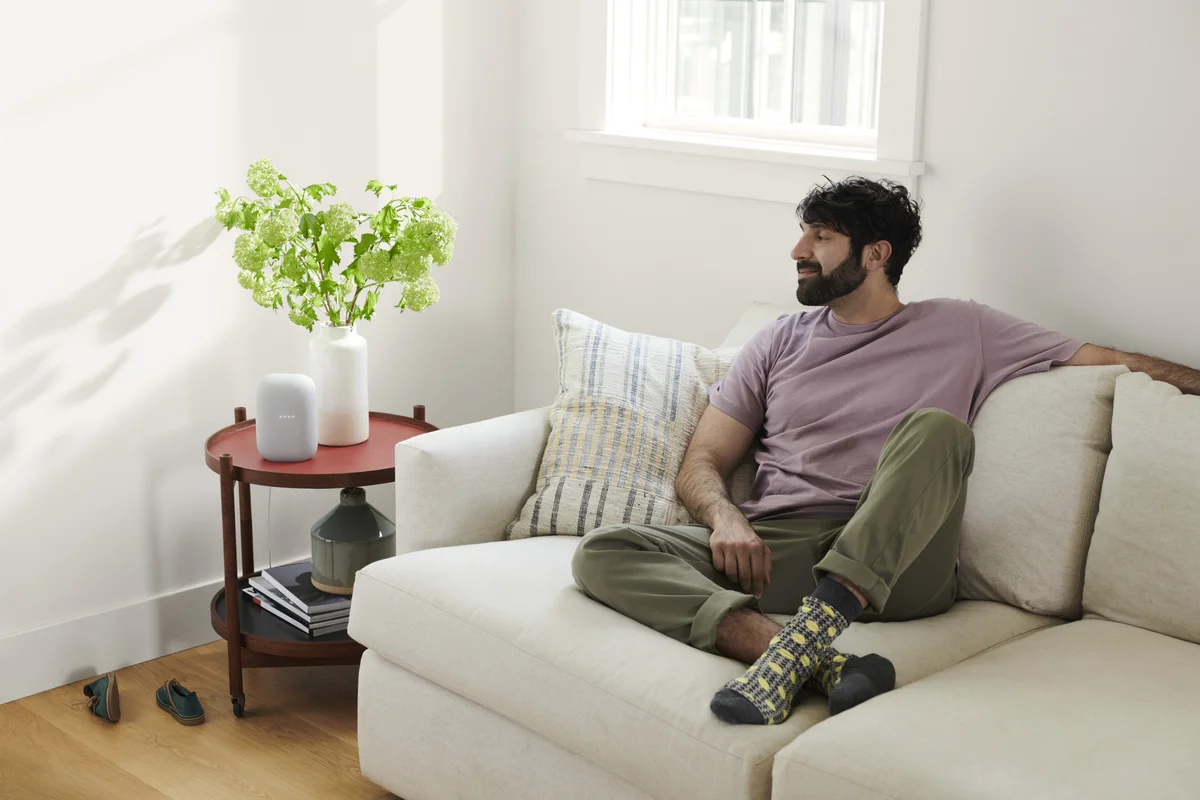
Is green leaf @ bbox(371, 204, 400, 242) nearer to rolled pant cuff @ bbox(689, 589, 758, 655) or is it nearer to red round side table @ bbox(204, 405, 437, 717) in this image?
red round side table @ bbox(204, 405, 437, 717)

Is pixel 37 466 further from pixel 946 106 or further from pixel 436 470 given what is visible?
pixel 946 106

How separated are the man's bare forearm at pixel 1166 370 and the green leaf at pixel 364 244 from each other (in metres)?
1.55

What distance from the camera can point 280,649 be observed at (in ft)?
8.92

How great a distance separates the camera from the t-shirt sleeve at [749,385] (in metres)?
2.58

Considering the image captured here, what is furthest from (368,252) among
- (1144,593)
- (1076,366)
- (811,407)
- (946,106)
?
(1144,593)

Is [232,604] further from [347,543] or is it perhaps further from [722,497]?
[722,497]

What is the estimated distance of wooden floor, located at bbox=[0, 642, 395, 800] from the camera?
246 cm

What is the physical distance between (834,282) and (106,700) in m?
1.74

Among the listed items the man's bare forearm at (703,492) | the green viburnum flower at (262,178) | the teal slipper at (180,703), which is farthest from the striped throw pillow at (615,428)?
the teal slipper at (180,703)

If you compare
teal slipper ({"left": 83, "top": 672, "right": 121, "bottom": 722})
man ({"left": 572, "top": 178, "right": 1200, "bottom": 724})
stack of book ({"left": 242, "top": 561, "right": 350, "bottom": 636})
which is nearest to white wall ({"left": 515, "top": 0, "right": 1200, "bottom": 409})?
man ({"left": 572, "top": 178, "right": 1200, "bottom": 724})

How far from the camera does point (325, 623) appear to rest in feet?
9.07

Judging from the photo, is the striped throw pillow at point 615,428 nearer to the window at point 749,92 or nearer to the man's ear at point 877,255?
the man's ear at point 877,255

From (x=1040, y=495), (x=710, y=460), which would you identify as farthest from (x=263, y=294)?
(x=1040, y=495)

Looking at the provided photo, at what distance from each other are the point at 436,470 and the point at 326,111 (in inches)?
46.2
